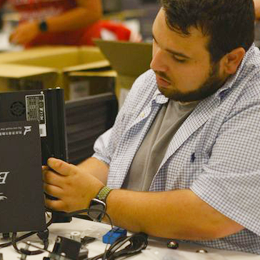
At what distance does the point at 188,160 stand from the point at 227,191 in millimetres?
153

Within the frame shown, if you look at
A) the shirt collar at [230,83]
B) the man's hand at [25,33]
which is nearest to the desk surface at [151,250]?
the shirt collar at [230,83]

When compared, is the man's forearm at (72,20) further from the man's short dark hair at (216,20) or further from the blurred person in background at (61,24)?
the man's short dark hair at (216,20)

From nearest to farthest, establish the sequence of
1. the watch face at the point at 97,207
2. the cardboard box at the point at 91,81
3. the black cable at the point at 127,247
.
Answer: the black cable at the point at 127,247 < the watch face at the point at 97,207 < the cardboard box at the point at 91,81

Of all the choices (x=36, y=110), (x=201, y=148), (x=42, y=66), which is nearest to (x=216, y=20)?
(x=201, y=148)

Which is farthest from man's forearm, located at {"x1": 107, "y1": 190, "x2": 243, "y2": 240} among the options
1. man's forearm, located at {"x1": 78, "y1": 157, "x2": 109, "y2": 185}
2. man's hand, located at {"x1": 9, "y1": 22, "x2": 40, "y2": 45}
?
man's hand, located at {"x1": 9, "y1": 22, "x2": 40, "y2": 45}

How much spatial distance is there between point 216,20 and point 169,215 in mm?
439

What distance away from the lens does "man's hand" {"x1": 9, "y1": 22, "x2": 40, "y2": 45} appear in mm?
3047

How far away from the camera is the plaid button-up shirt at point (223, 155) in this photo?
121cm

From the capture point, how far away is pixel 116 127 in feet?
5.35

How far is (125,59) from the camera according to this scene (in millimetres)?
2191

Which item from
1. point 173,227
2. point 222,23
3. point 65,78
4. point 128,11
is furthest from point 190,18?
point 128,11

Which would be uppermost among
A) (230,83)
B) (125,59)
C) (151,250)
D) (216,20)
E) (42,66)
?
(216,20)

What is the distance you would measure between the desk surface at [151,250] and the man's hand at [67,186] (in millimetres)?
64

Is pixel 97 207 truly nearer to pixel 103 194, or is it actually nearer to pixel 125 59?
pixel 103 194
